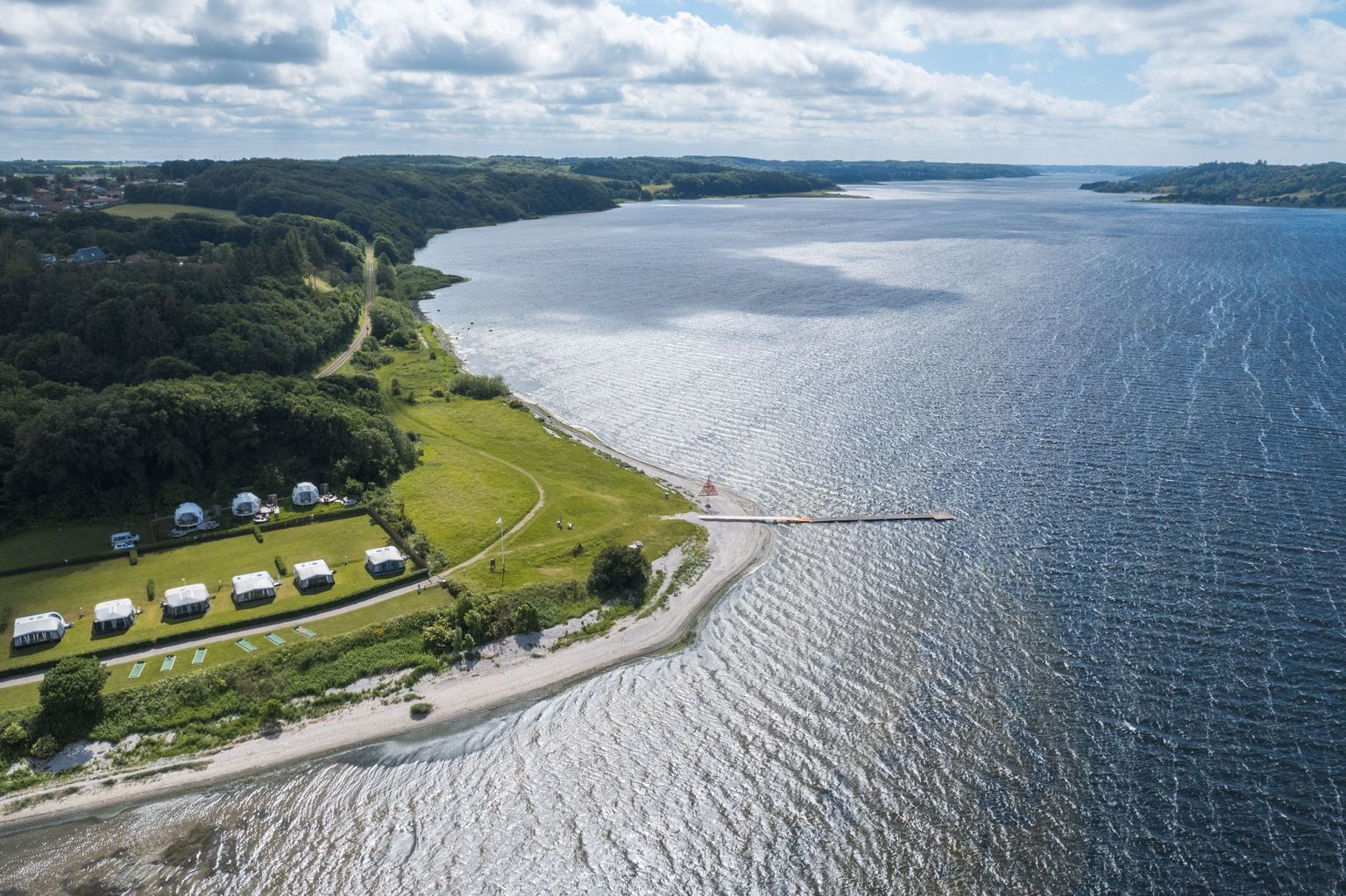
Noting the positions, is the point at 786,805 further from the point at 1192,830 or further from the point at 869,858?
the point at 1192,830

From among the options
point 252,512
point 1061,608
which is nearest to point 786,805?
point 1061,608

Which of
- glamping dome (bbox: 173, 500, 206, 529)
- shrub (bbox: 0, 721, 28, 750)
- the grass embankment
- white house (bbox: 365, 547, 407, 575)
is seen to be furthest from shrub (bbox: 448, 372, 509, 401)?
shrub (bbox: 0, 721, 28, 750)

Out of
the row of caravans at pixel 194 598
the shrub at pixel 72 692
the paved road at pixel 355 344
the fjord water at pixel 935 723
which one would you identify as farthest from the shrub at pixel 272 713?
the paved road at pixel 355 344

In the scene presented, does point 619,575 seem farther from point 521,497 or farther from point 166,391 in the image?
point 166,391

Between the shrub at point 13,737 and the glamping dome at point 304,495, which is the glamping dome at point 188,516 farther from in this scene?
the shrub at point 13,737

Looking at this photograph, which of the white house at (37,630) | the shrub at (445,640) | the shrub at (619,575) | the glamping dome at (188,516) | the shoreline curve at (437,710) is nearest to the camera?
the shoreline curve at (437,710)

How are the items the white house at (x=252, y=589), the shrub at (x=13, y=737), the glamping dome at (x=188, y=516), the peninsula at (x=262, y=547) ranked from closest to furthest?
the shrub at (x=13, y=737), the peninsula at (x=262, y=547), the white house at (x=252, y=589), the glamping dome at (x=188, y=516)

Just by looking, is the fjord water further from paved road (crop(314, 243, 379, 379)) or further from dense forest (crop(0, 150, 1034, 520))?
paved road (crop(314, 243, 379, 379))
